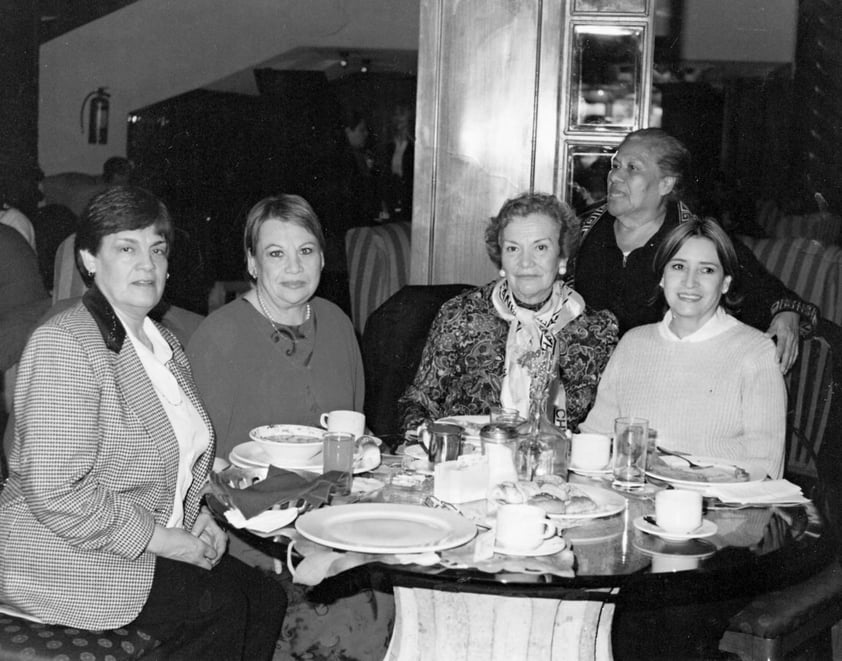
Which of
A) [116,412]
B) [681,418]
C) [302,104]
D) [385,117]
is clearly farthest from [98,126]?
[681,418]

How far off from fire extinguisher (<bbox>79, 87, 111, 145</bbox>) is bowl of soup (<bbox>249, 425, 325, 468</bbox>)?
2406 mm

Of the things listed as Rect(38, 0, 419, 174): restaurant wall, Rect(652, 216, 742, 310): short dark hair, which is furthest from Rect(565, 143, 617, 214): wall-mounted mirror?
Rect(652, 216, 742, 310): short dark hair

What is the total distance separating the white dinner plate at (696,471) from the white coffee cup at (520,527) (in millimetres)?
538

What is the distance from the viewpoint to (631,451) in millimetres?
2195

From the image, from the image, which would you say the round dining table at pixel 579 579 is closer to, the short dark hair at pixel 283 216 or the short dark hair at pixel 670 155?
the short dark hair at pixel 283 216

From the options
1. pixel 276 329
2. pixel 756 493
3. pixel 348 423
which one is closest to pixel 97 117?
pixel 276 329

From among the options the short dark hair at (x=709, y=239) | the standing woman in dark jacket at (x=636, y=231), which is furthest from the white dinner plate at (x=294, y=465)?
the standing woman in dark jacket at (x=636, y=231)

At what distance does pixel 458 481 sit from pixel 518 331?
105 cm

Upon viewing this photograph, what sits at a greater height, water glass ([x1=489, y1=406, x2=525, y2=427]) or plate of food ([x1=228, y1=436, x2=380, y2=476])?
water glass ([x1=489, y1=406, x2=525, y2=427])

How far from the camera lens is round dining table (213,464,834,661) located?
1.67m

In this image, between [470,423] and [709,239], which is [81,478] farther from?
[709,239]

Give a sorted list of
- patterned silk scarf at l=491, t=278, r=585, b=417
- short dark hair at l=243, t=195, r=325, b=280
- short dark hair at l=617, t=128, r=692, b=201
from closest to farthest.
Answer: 1. short dark hair at l=243, t=195, r=325, b=280
2. patterned silk scarf at l=491, t=278, r=585, b=417
3. short dark hair at l=617, t=128, r=692, b=201

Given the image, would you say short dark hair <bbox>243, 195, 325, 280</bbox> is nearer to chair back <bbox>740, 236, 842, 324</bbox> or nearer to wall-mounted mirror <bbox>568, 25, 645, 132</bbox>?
wall-mounted mirror <bbox>568, 25, 645, 132</bbox>

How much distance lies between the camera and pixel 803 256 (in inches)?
167
